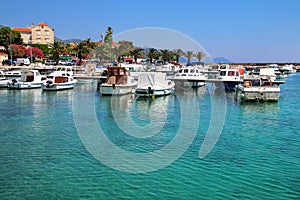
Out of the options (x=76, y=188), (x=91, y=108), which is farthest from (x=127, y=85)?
(x=76, y=188)

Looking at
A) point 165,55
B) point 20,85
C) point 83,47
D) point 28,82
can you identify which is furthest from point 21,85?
point 165,55

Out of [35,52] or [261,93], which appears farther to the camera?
[35,52]

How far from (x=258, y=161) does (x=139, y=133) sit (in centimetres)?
785

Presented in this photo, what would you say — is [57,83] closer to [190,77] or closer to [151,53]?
[190,77]

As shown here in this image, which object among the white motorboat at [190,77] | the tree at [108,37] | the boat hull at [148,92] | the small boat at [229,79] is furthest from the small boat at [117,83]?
the tree at [108,37]

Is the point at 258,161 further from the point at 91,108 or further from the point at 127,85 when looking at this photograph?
the point at 127,85

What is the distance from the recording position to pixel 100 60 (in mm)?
104312

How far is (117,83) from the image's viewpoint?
133 feet

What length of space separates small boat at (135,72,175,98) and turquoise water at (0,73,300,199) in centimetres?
875

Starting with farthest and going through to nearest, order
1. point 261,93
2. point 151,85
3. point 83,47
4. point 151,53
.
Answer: point 151,53 < point 83,47 < point 151,85 < point 261,93

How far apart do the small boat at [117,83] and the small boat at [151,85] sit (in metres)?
2.18

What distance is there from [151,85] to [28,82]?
18728 millimetres

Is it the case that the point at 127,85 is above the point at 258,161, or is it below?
above

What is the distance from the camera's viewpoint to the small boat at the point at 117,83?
39562 mm
